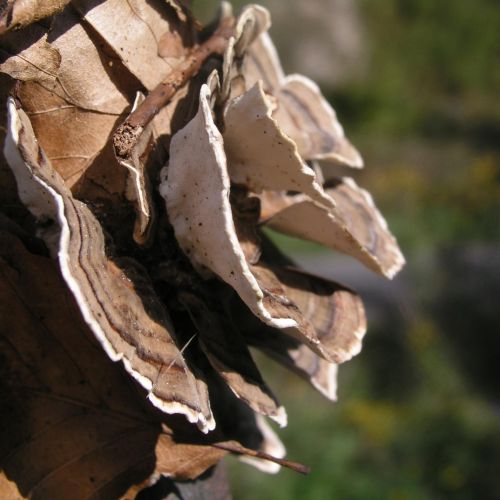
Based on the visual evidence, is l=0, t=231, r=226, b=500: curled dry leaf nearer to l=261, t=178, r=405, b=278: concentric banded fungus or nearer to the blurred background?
l=261, t=178, r=405, b=278: concentric banded fungus

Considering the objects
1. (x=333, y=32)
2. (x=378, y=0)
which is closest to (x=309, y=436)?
(x=333, y=32)

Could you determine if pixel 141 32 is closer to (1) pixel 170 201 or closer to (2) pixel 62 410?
(1) pixel 170 201

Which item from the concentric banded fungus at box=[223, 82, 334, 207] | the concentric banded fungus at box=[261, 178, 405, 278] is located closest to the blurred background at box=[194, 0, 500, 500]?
the concentric banded fungus at box=[261, 178, 405, 278]

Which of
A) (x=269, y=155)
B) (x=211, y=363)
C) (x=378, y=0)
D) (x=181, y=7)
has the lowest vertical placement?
(x=378, y=0)

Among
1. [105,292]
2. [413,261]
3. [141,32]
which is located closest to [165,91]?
[141,32]

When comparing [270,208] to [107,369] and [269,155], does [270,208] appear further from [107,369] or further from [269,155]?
[107,369]

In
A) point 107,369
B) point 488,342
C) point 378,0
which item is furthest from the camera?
point 378,0

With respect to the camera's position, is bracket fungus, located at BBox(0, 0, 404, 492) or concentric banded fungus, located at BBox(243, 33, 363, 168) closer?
bracket fungus, located at BBox(0, 0, 404, 492)
